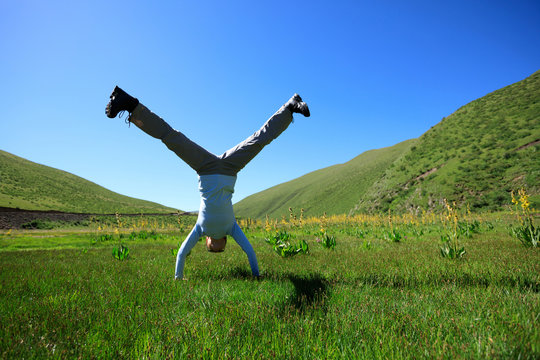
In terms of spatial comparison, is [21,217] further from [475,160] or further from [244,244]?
[475,160]

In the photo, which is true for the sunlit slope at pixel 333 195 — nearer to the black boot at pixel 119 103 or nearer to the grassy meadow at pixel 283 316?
the grassy meadow at pixel 283 316

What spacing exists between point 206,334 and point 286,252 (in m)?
4.60

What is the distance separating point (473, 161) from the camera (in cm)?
2889

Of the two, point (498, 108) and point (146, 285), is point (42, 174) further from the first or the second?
point (498, 108)

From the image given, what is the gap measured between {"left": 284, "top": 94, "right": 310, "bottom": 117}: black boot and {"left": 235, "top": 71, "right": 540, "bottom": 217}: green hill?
26.2 meters

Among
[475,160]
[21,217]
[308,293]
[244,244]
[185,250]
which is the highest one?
[475,160]

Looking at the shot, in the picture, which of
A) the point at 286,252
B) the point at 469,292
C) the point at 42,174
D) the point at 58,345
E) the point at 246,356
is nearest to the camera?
the point at 246,356

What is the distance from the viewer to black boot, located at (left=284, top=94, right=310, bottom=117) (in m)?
4.28

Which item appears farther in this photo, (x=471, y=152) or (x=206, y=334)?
(x=471, y=152)

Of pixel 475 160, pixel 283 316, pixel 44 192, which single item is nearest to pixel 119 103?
pixel 283 316

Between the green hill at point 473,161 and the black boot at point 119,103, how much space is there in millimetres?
28740

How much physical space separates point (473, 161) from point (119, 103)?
36153mm

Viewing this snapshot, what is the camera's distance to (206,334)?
2.04 meters

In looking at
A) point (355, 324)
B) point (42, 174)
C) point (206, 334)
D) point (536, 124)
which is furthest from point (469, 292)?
point (42, 174)
